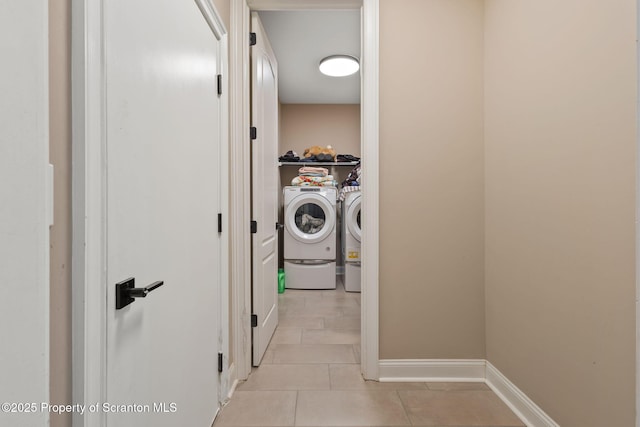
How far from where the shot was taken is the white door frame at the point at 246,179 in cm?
184

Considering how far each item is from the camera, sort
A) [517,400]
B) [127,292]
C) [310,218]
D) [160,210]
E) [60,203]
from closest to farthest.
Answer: [60,203], [127,292], [160,210], [517,400], [310,218]

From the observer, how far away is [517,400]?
5.24 ft

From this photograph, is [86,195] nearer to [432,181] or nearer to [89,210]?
[89,210]

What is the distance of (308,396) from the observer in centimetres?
172

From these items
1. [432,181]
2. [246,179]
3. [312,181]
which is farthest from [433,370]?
[312,181]

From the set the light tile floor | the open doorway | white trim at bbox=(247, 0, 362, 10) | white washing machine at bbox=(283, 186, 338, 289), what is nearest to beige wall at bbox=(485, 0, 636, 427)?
the light tile floor

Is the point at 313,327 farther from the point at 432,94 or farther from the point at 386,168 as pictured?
the point at 432,94

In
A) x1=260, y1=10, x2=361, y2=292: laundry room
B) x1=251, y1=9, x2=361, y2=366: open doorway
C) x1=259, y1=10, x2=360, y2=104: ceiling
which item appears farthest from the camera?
x1=260, y1=10, x2=361, y2=292: laundry room

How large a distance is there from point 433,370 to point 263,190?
60.8 inches

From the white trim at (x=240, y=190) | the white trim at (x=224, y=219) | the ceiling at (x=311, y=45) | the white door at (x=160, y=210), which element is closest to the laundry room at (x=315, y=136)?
the ceiling at (x=311, y=45)

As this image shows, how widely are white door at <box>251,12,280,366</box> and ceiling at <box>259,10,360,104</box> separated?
474 mm

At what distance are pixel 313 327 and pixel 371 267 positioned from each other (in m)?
1.13

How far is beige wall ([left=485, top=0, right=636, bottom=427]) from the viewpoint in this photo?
108 centimetres

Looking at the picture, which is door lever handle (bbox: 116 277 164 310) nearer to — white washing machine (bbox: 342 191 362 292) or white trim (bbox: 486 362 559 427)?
white trim (bbox: 486 362 559 427)
